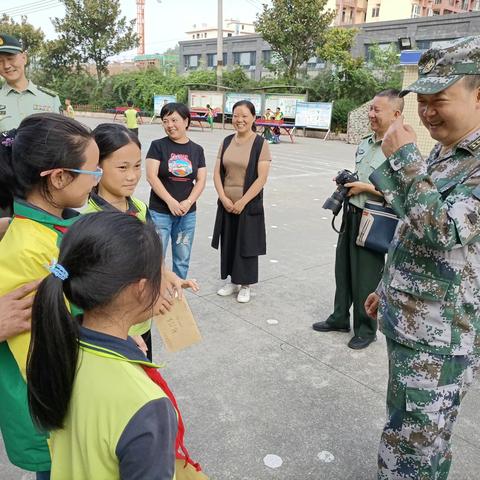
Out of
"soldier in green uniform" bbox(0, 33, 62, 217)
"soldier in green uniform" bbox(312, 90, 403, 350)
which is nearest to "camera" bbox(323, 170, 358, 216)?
"soldier in green uniform" bbox(312, 90, 403, 350)

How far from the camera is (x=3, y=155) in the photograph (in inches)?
58.9

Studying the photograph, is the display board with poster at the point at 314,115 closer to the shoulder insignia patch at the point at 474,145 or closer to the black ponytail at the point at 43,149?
the shoulder insignia patch at the point at 474,145

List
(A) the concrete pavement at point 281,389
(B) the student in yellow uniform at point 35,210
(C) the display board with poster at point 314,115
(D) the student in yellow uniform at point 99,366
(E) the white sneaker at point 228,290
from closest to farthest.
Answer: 1. (D) the student in yellow uniform at point 99,366
2. (B) the student in yellow uniform at point 35,210
3. (A) the concrete pavement at point 281,389
4. (E) the white sneaker at point 228,290
5. (C) the display board with poster at point 314,115

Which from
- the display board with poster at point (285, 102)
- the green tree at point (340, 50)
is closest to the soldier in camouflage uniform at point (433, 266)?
the display board with poster at point (285, 102)

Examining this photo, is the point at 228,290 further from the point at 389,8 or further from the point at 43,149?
the point at 389,8

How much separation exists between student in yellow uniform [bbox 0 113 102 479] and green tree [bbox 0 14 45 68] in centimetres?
3641

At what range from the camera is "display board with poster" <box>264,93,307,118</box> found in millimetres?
20734

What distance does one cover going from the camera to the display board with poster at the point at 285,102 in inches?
816

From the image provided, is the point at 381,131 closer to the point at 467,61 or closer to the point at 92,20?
the point at 467,61

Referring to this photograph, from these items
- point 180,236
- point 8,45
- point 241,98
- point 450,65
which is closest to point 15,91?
point 8,45

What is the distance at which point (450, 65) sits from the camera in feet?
4.58

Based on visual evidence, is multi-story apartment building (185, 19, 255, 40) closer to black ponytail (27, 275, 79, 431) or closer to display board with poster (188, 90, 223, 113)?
display board with poster (188, 90, 223, 113)

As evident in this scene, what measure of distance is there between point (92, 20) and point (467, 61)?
33291 mm

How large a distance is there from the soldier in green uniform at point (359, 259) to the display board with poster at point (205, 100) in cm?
2169
